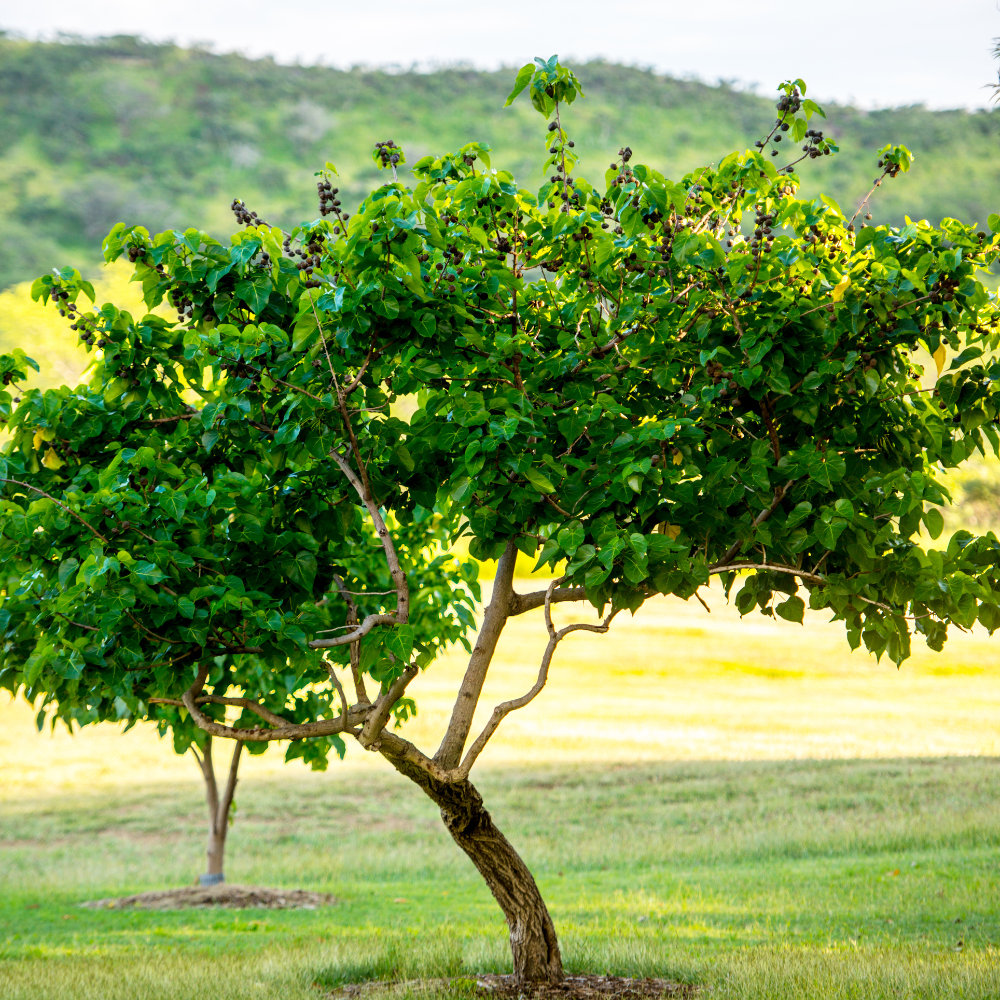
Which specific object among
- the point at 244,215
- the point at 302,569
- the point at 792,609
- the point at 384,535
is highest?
the point at 244,215

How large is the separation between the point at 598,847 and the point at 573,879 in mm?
3028

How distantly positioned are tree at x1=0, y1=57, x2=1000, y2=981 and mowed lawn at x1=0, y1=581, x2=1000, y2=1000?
116 inches

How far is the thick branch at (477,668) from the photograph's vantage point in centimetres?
641

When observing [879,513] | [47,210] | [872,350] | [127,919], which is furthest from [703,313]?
[47,210]

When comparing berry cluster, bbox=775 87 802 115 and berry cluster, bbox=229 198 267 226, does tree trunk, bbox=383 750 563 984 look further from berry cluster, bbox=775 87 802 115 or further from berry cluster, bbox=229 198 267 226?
berry cluster, bbox=775 87 802 115

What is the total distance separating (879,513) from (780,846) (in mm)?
12060

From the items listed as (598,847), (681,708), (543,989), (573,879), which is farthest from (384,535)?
(681,708)

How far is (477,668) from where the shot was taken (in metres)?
6.50

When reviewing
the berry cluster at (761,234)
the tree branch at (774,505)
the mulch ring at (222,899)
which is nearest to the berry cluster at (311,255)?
the berry cluster at (761,234)

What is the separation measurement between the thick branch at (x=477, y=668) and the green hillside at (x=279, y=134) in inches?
3554

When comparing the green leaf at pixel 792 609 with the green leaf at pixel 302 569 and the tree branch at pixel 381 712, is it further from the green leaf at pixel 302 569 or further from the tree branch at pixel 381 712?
the green leaf at pixel 302 569

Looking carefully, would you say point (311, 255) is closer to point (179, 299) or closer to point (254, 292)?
point (254, 292)

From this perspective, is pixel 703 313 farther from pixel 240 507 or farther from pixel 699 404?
pixel 240 507

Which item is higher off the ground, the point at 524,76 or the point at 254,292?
the point at 524,76
